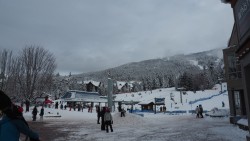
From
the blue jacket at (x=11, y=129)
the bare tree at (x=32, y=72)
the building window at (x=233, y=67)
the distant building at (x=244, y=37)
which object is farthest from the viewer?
the bare tree at (x=32, y=72)

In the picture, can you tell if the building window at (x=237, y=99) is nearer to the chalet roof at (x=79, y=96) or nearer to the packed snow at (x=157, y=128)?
the packed snow at (x=157, y=128)

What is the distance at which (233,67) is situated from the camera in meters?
23.0

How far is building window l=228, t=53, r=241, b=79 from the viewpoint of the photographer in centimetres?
2195

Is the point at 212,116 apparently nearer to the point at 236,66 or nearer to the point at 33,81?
the point at 236,66

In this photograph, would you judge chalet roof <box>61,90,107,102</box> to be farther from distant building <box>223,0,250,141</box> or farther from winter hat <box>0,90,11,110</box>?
winter hat <box>0,90,11,110</box>

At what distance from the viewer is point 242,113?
21875 millimetres

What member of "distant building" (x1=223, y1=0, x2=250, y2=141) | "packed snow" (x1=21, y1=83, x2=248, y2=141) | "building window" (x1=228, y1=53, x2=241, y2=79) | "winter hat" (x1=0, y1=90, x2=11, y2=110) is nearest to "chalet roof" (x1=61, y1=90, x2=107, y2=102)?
"packed snow" (x1=21, y1=83, x2=248, y2=141)

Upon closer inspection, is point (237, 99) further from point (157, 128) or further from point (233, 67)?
point (157, 128)

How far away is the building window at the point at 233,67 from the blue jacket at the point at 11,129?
2112cm

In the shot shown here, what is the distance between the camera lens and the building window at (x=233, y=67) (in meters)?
22.0

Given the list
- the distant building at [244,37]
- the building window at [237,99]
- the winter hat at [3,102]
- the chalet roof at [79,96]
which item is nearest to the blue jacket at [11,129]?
the winter hat at [3,102]

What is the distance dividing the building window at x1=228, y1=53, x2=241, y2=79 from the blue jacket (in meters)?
21.1

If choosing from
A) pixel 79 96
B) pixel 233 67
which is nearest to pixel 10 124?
pixel 233 67

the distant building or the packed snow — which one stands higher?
the distant building
